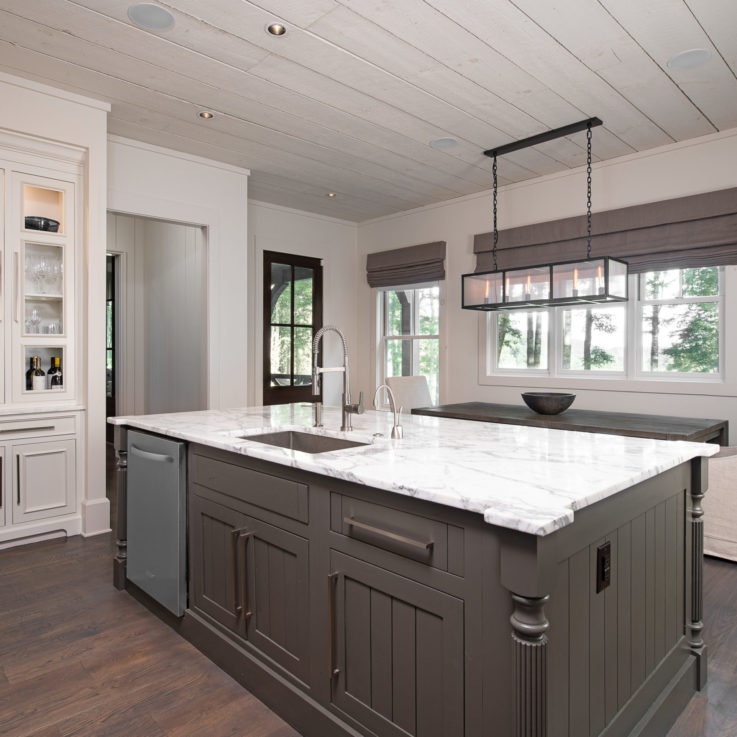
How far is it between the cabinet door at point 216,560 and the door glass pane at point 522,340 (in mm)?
3473

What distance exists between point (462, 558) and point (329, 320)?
479 centimetres

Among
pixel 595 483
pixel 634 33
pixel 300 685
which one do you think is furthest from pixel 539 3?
pixel 300 685

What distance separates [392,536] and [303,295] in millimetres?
4567

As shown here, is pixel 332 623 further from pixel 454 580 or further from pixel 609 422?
pixel 609 422

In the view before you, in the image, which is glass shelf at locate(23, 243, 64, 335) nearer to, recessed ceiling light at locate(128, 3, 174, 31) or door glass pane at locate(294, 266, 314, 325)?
recessed ceiling light at locate(128, 3, 174, 31)

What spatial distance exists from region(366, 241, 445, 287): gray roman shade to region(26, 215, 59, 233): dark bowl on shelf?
322cm

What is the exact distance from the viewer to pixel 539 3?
2.36 metres

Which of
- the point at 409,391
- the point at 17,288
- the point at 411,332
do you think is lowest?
the point at 409,391

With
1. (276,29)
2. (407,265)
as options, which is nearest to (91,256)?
(276,29)

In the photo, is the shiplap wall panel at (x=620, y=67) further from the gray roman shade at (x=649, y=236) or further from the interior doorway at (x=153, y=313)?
the interior doorway at (x=153, y=313)

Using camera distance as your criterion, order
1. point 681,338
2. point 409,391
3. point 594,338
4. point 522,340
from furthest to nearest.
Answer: point 522,340
point 409,391
point 594,338
point 681,338

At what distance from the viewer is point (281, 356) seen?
5555mm

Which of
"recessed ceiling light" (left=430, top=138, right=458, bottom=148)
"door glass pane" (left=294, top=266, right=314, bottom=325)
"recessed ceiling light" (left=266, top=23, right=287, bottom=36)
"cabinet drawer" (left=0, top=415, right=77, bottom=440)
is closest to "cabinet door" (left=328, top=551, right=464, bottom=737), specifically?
"recessed ceiling light" (left=266, top=23, right=287, bottom=36)

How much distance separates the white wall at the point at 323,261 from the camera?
212 inches
